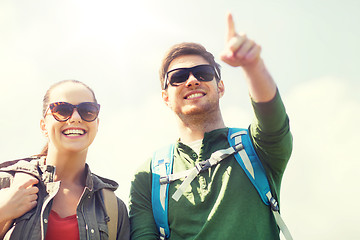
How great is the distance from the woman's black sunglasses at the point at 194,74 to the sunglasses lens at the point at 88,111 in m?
1.46

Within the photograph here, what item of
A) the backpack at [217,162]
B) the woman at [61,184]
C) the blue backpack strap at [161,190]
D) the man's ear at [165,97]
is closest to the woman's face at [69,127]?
the woman at [61,184]

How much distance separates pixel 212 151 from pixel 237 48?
7.79ft

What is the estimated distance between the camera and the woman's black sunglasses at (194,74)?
6.03 m

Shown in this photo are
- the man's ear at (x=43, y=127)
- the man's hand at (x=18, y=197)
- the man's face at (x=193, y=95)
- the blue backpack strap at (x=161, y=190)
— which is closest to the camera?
the man's hand at (x=18, y=197)

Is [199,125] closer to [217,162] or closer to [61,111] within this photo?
[217,162]

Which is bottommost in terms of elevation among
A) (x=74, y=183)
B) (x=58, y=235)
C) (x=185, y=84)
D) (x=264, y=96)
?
(x=58, y=235)

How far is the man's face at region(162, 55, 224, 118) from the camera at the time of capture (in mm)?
5883

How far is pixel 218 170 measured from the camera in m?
5.34

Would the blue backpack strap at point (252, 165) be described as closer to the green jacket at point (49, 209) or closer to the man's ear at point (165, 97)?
the man's ear at point (165, 97)

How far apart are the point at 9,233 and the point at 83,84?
2.55 meters

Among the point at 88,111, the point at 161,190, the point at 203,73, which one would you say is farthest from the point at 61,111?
the point at 203,73

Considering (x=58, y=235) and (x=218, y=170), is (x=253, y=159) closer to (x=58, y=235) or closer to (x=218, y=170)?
(x=218, y=170)

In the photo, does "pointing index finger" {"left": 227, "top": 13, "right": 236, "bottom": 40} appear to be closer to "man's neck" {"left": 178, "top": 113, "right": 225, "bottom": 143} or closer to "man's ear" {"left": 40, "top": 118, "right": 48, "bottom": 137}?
"man's neck" {"left": 178, "top": 113, "right": 225, "bottom": 143}

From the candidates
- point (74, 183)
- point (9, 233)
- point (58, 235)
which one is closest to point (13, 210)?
point (9, 233)
